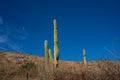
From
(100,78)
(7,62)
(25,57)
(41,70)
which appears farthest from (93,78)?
(25,57)

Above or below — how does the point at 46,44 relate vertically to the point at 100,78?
above

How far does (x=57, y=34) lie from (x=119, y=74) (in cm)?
1155

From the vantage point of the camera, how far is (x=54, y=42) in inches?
666

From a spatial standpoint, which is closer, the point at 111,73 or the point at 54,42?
the point at 111,73

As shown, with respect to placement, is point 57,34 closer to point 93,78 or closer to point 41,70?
point 41,70

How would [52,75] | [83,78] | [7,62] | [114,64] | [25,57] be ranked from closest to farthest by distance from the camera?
[114,64], [83,78], [52,75], [7,62], [25,57]

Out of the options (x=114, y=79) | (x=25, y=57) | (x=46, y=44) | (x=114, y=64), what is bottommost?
(x=114, y=79)

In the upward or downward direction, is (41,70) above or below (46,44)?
below

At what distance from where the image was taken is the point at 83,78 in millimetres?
6918

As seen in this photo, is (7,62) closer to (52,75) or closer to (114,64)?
(52,75)

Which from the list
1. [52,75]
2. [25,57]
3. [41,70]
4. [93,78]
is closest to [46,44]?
[41,70]

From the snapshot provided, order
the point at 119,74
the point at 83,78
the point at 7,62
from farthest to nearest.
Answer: the point at 7,62, the point at 83,78, the point at 119,74

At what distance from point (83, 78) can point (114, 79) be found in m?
1.20

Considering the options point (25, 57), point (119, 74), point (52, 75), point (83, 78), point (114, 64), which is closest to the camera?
point (119, 74)
